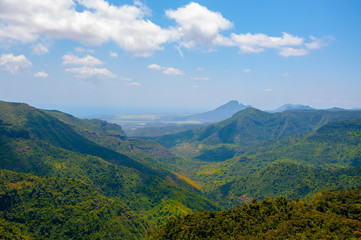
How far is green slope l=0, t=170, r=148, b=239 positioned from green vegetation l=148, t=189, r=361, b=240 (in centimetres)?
3768

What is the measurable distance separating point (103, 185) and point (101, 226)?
56.0m

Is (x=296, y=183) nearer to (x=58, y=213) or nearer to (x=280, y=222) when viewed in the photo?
(x=280, y=222)

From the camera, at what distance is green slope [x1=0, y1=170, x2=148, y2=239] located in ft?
298

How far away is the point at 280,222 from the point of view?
2948 inches

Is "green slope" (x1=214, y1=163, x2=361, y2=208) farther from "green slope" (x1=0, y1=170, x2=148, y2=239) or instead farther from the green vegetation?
"green slope" (x1=0, y1=170, x2=148, y2=239)

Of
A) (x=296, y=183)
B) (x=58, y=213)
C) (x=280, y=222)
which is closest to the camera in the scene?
(x=280, y=222)

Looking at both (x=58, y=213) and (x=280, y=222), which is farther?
(x=58, y=213)

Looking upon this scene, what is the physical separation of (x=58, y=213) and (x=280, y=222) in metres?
95.6

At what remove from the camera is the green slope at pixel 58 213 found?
90688mm

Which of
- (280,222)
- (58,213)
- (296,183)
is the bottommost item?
(296,183)

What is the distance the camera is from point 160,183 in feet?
583

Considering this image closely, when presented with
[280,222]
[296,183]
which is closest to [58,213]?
[280,222]

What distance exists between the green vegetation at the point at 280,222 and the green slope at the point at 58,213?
3768 cm

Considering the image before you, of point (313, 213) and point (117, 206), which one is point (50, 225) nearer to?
point (117, 206)
